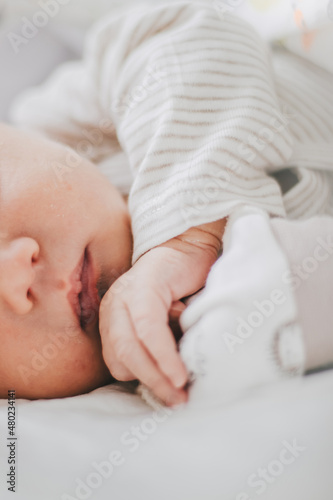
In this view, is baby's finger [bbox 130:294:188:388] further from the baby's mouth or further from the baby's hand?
the baby's mouth

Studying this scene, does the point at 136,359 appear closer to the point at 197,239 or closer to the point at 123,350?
the point at 123,350

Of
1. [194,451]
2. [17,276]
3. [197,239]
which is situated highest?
[17,276]

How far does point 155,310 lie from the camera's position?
51 cm

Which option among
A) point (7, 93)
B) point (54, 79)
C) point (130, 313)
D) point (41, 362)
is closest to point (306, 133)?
point (130, 313)

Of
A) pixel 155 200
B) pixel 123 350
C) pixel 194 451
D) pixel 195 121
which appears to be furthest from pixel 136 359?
pixel 195 121

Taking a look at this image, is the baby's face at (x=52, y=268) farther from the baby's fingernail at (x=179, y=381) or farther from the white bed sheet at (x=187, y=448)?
the baby's fingernail at (x=179, y=381)

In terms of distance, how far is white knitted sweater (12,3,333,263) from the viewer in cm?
A: 61

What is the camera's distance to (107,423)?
1.81ft

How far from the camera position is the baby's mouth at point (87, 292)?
23.9 inches

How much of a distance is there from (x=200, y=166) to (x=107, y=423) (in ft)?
1.14

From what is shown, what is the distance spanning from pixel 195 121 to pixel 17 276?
334 mm

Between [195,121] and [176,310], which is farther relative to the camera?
[195,121]

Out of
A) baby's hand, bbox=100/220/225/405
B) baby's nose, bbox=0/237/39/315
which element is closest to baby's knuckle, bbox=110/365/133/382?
baby's hand, bbox=100/220/225/405

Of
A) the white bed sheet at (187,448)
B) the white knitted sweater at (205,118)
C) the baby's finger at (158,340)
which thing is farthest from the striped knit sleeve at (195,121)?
the white bed sheet at (187,448)
